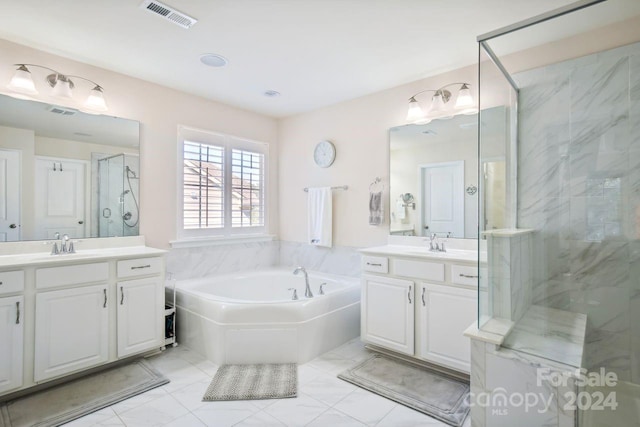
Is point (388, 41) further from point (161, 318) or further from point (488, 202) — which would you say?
point (161, 318)

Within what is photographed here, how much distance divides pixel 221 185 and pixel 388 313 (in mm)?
2330

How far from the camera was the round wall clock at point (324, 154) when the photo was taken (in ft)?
12.6

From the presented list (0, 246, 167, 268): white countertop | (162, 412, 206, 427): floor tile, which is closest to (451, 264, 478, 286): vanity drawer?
(162, 412, 206, 427): floor tile

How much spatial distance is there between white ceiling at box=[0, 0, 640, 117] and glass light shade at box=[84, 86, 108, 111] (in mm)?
133

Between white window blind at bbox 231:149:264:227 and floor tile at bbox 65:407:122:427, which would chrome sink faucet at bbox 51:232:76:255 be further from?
white window blind at bbox 231:149:264:227

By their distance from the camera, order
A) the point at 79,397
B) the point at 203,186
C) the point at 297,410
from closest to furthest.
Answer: the point at 297,410 < the point at 79,397 < the point at 203,186

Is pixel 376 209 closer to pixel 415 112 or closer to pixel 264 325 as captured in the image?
pixel 415 112

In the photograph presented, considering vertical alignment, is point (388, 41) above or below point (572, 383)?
above

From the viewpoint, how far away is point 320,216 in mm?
3879

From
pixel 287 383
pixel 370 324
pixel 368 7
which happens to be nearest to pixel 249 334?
pixel 287 383

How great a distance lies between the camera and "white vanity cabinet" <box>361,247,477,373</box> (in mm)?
2363

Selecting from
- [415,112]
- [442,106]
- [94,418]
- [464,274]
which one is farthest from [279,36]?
[94,418]

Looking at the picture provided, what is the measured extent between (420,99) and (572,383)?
8.22 ft

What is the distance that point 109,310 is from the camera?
8.20ft
